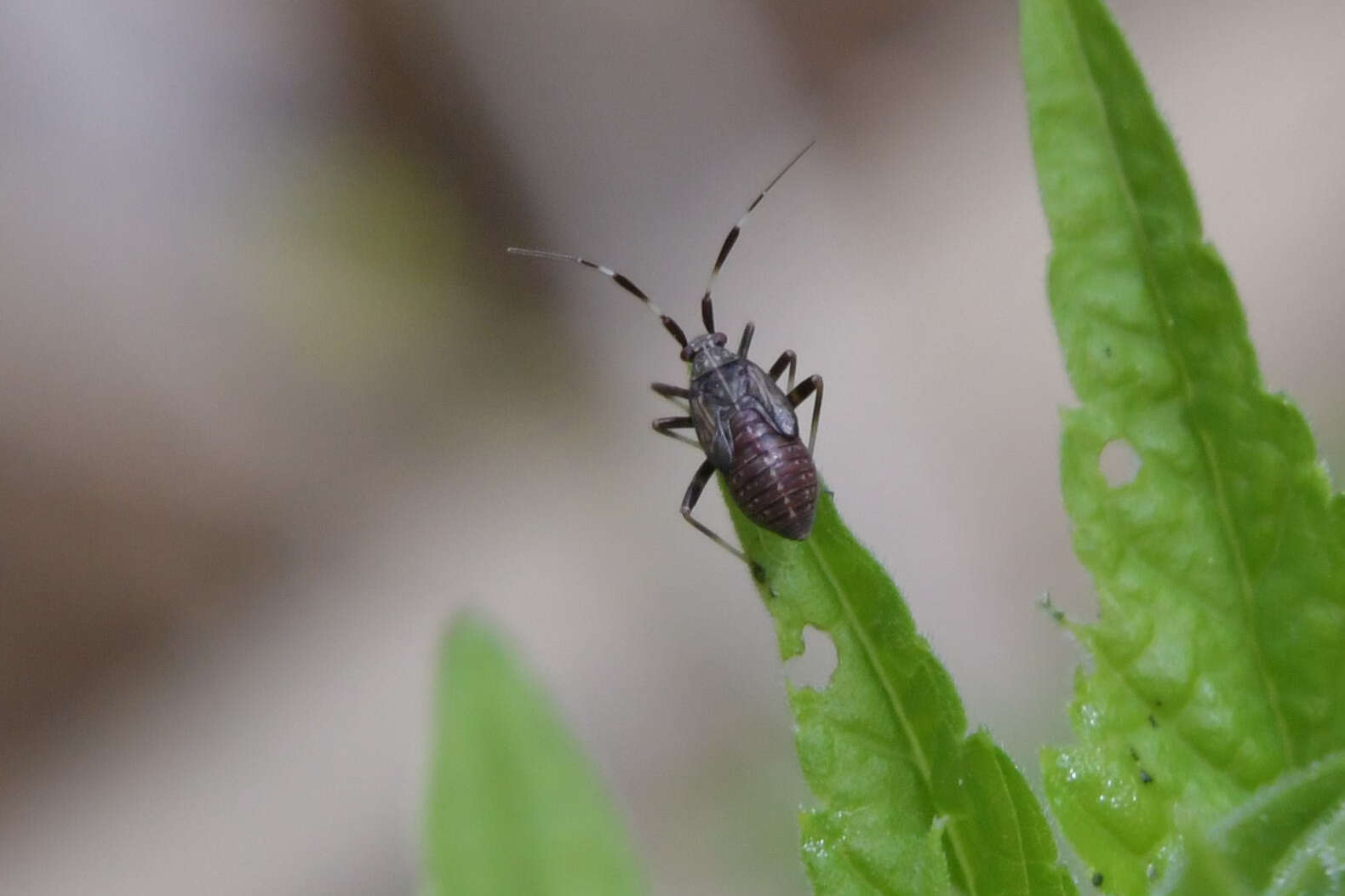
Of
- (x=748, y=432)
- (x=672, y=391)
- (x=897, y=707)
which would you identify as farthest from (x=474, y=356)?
(x=897, y=707)

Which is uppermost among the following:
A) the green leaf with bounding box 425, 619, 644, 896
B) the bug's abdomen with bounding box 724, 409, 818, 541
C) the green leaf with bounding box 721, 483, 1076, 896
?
the bug's abdomen with bounding box 724, 409, 818, 541

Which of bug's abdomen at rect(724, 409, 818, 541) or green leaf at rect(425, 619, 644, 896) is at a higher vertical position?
bug's abdomen at rect(724, 409, 818, 541)

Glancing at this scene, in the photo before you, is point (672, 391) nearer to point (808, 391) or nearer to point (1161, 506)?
point (808, 391)

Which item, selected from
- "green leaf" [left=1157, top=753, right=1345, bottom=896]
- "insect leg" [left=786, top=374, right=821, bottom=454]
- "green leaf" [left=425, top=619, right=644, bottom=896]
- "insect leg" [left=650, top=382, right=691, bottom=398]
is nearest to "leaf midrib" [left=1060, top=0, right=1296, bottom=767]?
"green leaf" [left=1157, top=753, right=1345, bottom=896]

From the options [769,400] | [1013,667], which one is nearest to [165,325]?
[769,400]

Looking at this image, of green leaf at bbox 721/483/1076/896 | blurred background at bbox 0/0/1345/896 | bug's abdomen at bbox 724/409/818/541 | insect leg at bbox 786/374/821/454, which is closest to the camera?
green leaf at bbox 721/483/1076/896

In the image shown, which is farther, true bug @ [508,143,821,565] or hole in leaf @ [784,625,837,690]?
hole in leaf @ [784,625,837,690]

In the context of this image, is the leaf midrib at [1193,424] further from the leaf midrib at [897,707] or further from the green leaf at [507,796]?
the green leaf at [507,796]

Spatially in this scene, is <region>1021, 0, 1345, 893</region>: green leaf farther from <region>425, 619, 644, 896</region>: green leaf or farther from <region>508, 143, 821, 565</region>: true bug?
<region>425, 619, 644, 896</region>: green leaf
